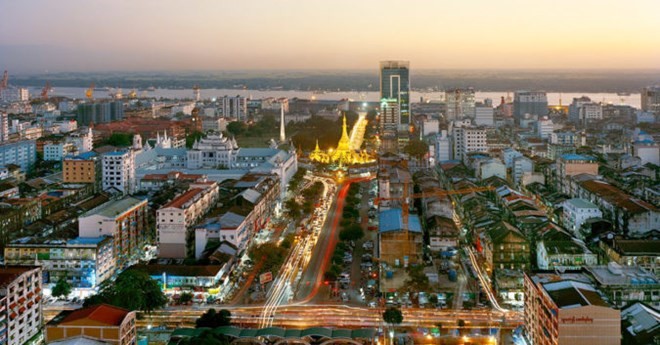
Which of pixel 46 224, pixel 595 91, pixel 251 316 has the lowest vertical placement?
pixel 251 316

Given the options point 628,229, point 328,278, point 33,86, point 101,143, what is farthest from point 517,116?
point 33,86

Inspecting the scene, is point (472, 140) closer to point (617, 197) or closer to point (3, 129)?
point (617, 197)

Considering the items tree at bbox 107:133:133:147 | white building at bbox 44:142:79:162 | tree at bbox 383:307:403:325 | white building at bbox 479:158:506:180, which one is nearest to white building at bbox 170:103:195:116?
tree at bbox 107:133:133:147

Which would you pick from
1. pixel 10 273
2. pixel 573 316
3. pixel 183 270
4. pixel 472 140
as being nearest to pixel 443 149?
pixel 472 140

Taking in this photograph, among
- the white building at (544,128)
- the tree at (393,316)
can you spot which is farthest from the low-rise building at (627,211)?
the white building at (544,128)

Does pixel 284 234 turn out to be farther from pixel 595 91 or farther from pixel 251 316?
pixel 595 91
